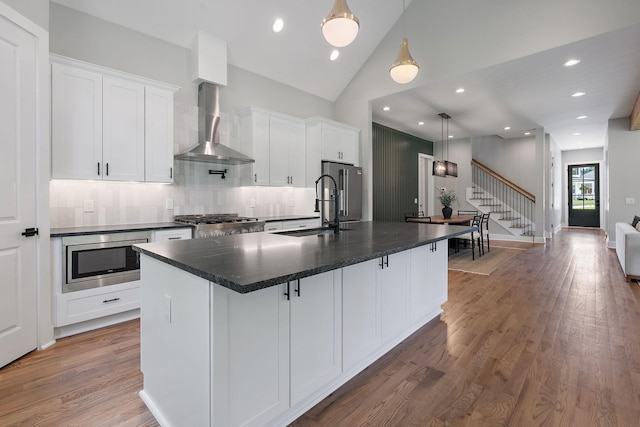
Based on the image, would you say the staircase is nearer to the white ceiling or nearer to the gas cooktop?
the white ceiling

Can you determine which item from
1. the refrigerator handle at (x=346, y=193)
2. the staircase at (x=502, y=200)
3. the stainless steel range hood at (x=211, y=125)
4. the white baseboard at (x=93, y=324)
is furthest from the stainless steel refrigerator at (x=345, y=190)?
the staircase at (x=502, y=200)

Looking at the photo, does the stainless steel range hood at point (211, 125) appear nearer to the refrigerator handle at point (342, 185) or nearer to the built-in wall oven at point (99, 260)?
the built-in wall oven at point (99, 260)

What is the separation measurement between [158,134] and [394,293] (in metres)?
2.98

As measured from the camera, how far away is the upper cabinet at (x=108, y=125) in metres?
2.85

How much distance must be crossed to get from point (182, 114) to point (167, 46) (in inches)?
32.4

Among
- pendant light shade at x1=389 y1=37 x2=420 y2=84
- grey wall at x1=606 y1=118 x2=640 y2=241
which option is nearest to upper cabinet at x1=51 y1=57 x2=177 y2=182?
pendant light shade at x1=389 y1=37 x2=420 y2=84

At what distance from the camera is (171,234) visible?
10.8 feet

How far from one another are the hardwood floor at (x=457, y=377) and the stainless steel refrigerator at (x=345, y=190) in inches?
91.2

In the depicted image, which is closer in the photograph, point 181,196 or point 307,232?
point 307,232

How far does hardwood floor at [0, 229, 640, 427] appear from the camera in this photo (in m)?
1.70

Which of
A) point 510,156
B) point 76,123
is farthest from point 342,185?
point 510,156

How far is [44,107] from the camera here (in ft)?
8.11

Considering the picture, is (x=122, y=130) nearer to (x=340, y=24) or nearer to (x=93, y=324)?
(x=93, y=324)

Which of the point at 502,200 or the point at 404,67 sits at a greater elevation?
the point at 404,67
